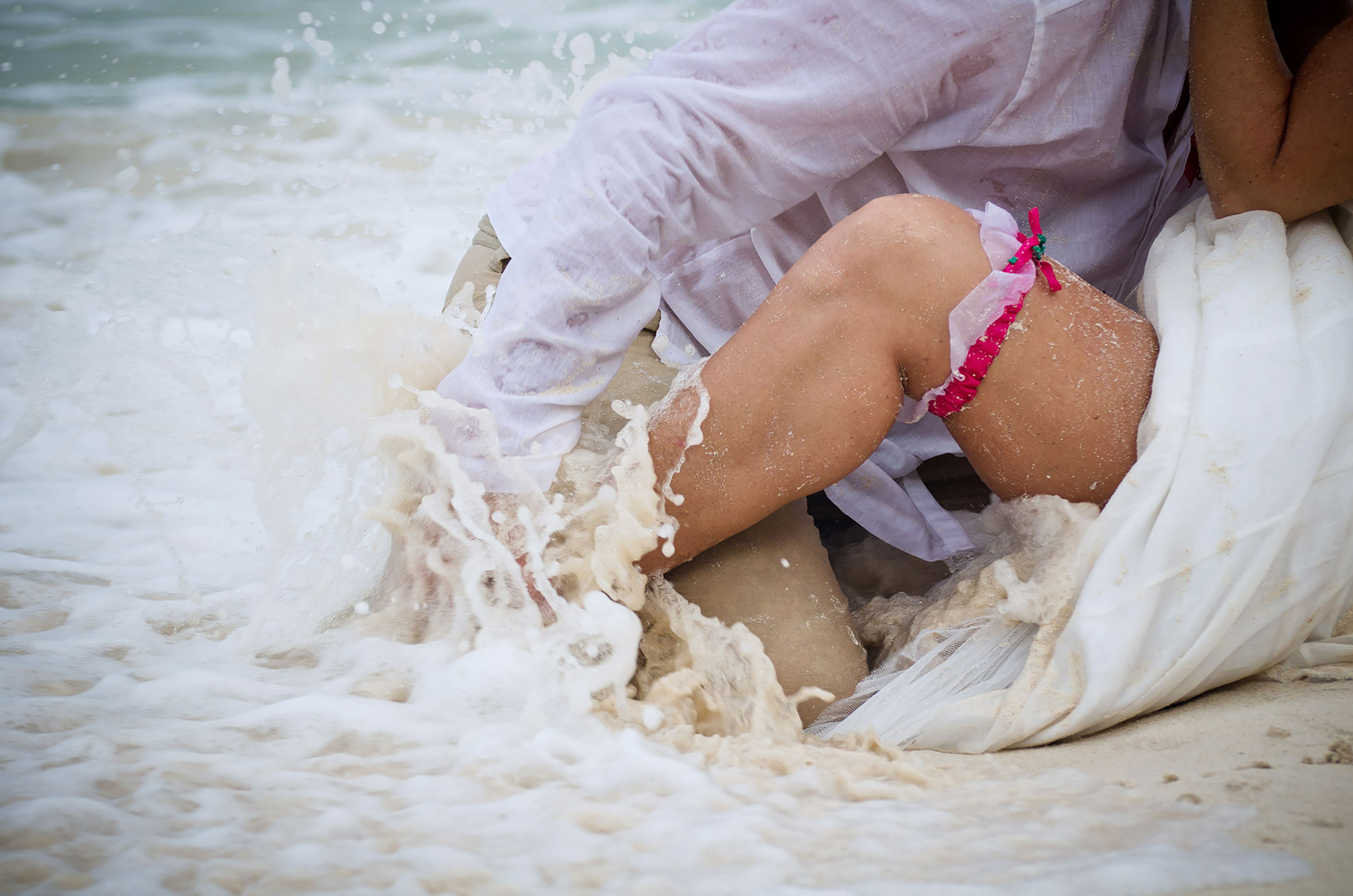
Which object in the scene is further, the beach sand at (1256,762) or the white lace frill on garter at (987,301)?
the white lace frill on garter at (987,301)

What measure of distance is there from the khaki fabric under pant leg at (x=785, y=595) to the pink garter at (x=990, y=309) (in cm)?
37

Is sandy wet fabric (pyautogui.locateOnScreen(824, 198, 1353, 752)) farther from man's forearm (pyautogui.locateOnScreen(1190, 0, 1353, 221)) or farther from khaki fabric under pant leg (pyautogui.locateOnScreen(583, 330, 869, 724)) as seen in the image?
khaki fabric under pant leg (pyautogui.locateOnScreen(583, 330, 869, 724))

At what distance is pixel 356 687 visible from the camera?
3.22ft

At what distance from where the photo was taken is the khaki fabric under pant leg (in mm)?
1167

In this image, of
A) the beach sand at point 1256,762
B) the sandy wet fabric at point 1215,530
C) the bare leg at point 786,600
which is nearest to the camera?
the beach sand at point 1256,762

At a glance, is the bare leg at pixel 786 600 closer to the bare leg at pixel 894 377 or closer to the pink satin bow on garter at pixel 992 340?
the bare leg at pixel 894 377

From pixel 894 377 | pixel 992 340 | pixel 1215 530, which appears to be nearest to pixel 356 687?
pixel 894 377

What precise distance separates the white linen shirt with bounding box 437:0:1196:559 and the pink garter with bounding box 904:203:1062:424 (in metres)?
0.25

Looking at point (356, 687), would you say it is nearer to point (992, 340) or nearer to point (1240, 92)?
point (992, 340)

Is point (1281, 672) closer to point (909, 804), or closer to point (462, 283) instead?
point (909, 804)

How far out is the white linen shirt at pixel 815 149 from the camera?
1.06 metres

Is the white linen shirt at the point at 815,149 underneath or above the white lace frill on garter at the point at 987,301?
above

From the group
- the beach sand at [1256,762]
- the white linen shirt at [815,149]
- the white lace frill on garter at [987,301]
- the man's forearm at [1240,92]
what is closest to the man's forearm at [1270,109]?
the man's forearm at [1240,92]

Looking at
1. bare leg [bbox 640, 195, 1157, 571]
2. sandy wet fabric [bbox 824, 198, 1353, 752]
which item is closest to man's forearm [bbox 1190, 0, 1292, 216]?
sandy wet fabric [bbox 824, 198, 1353, 752]
